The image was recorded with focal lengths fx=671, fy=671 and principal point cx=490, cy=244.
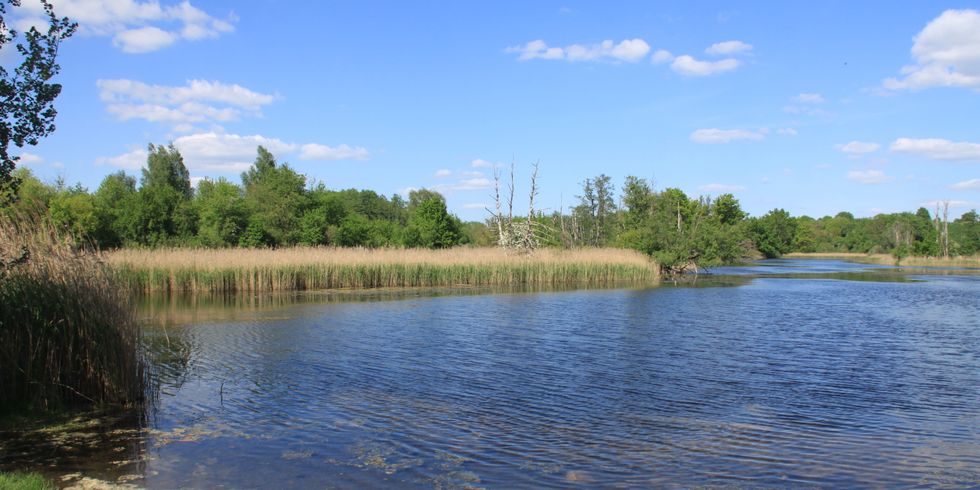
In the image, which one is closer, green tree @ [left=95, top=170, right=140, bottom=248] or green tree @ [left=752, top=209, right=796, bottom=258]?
green tree @ [left=95, top=170, right=140, bottom=248]

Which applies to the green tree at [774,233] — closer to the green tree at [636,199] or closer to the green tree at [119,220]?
the green tree at [636,199]

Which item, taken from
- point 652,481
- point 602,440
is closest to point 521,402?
point 602,440

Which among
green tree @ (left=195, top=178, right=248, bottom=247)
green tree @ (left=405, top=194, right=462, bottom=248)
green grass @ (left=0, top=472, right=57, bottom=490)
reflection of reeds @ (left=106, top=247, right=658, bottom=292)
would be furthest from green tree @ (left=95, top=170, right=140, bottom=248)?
green grass @ (left=0, top=472, right=57, bottom=490)

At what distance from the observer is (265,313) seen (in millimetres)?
18000

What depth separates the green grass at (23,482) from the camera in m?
4.76

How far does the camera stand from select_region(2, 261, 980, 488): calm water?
19.6 ft

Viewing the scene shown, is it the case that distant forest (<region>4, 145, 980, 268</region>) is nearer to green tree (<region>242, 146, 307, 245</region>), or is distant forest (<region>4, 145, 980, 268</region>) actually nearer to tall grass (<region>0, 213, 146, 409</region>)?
green tree (<region>242, 146, 307, 245</region>)

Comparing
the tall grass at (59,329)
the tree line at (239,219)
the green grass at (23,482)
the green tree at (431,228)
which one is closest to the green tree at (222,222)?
the tree line at (239,219)

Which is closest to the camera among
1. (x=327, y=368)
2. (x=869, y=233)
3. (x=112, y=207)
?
(x=327, y=368)

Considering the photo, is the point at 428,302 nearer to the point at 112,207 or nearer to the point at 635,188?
the point at 112,207

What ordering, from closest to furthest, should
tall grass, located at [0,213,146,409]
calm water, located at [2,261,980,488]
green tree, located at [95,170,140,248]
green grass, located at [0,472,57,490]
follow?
green grass, located at [0,472,57,490] < calm water, located at [2,261,980,488] < tall grass, located at [0,213,146,409] < green tree, located at [95,170,140,248]

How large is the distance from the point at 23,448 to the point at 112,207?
37.8 metres

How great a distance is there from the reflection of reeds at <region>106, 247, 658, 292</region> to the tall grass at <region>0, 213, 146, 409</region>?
41.6 ft

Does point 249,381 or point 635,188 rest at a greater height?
point 635,188
